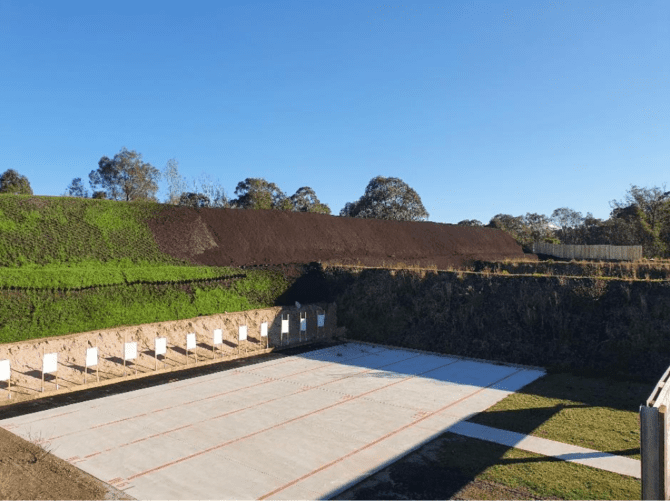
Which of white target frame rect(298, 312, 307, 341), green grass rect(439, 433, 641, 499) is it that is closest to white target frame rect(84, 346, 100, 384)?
white target frame rect(298, 312, 307, 341)

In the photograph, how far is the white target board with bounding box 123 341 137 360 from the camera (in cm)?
1562

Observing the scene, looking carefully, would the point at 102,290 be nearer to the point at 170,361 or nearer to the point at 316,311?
the point at 170,361

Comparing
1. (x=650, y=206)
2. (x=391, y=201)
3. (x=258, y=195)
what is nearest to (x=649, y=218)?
(x=650, y=206)

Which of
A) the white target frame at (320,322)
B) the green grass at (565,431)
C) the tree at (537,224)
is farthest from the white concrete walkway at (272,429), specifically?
the tree at (537,224)

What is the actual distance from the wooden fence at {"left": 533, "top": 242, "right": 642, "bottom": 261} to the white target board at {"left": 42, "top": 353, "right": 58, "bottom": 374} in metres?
48.3

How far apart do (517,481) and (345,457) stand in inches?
127

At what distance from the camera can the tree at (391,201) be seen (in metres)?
67.9

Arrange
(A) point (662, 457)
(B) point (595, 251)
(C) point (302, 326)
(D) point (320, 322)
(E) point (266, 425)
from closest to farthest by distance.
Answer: (A) point (662, 457)
(E) point (266, 425)
(C) point (302, 326)
(D) point (320, 322)
(B) point (595, 251)

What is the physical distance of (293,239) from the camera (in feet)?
101

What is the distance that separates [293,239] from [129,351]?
16164mm

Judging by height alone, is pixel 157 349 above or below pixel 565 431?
above

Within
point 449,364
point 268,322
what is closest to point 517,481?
point 449,364

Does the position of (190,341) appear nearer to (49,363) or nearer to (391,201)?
(49,363)

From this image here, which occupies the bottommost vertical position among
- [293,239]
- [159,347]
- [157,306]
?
[159,347]
